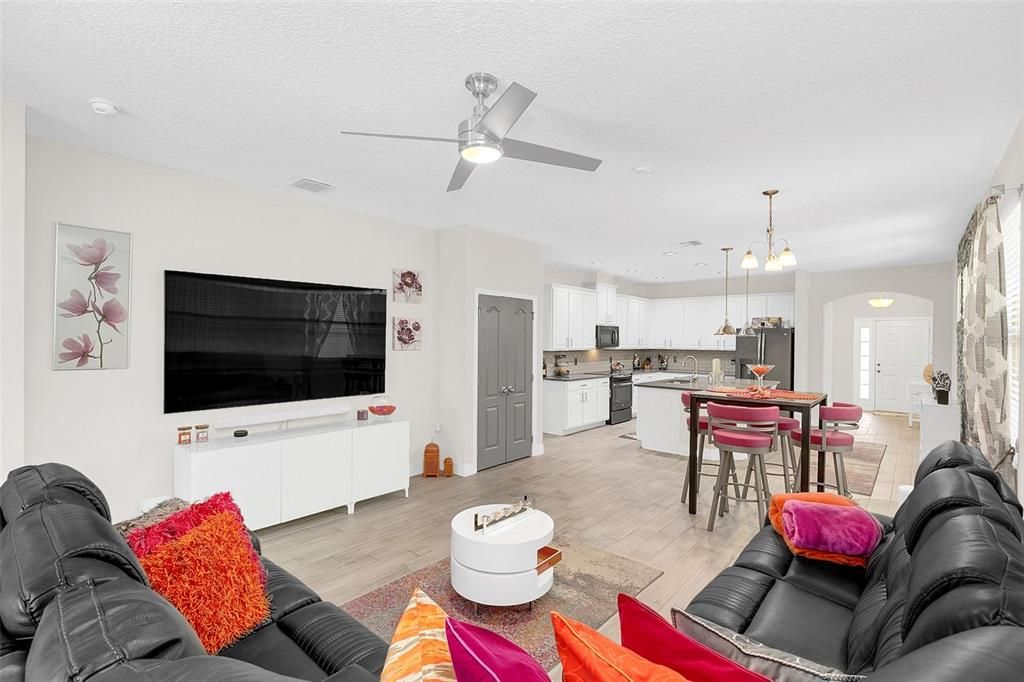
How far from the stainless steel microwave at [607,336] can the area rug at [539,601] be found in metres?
5.54

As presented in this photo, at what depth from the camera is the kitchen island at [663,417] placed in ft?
20.4

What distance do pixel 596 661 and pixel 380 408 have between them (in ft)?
13.0

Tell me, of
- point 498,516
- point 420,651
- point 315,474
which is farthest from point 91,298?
point 420,651

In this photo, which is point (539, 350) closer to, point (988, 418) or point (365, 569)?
point (365, 569)

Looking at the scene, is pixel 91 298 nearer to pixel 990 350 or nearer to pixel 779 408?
pixel 779 408

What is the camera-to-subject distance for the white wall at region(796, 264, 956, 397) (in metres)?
7.23

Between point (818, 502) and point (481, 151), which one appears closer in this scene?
point (481, 151)

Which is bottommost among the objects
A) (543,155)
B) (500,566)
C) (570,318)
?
(500,566)

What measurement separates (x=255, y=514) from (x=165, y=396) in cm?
107

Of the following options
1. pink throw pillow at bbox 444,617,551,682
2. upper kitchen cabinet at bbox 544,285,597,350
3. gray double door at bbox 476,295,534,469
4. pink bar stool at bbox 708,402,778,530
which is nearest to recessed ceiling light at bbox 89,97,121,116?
pink throw pillow at bbox 444,617,551,682

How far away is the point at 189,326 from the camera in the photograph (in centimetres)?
367

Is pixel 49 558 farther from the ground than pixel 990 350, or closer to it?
closer to it

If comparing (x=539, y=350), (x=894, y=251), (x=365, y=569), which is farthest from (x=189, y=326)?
(x=894, y=251)

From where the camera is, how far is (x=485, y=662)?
801 mm
